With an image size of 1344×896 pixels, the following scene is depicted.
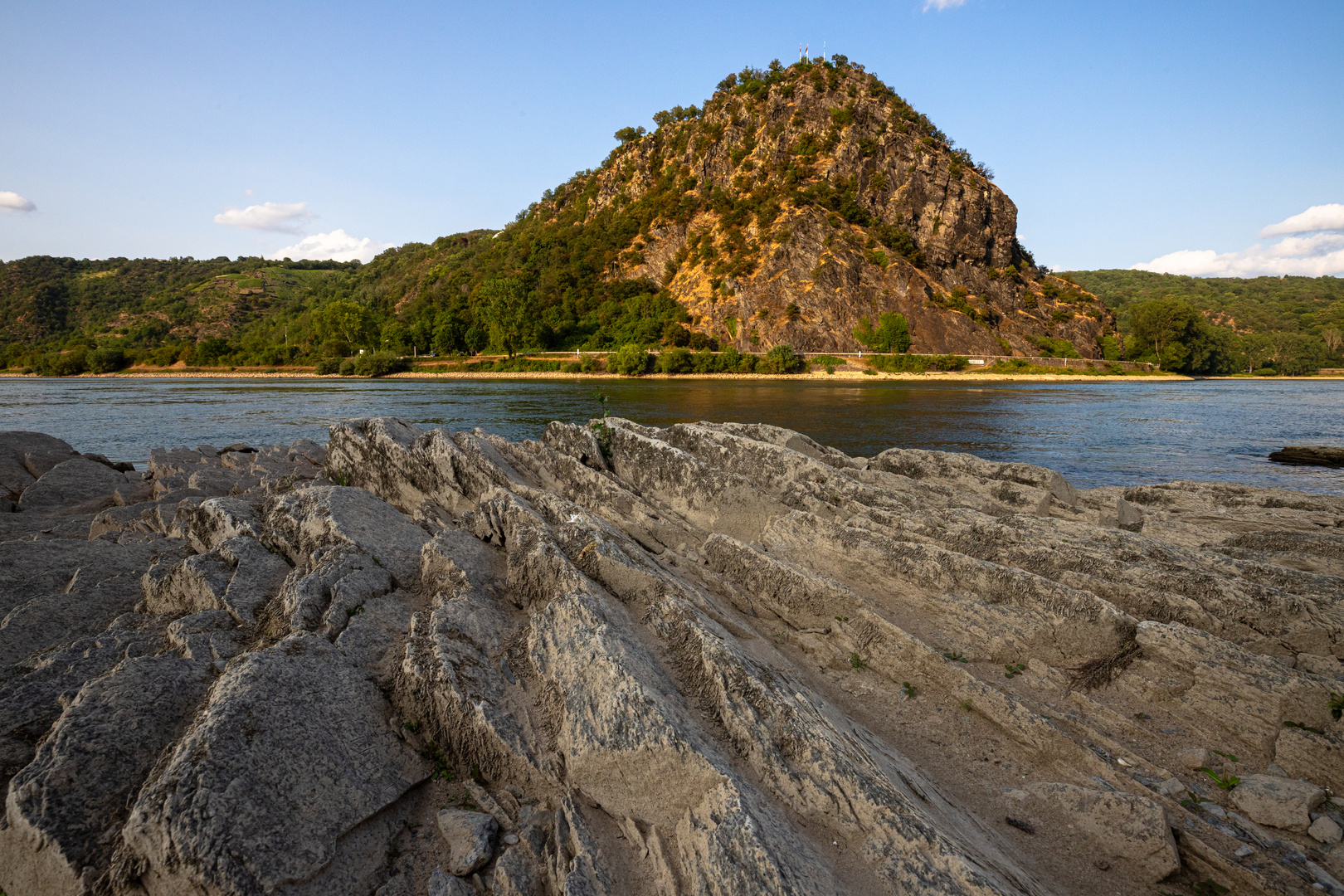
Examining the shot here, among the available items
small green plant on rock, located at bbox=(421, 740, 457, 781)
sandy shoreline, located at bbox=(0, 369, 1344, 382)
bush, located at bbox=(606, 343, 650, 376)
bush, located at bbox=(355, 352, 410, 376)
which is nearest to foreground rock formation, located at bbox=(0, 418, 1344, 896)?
small green plant on rock, located at bbox=(421, 740, 457, 781)

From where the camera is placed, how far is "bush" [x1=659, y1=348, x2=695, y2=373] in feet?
311

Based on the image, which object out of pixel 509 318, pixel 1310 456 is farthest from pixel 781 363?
pixel 1310 456

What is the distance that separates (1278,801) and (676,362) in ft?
300

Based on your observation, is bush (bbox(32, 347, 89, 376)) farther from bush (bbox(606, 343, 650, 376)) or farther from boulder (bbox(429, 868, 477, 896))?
boulder (bbox(429, 868, 477, 896))

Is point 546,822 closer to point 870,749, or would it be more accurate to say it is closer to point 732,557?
point 870,749

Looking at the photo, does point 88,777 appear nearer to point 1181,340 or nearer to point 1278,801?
point 1278,801

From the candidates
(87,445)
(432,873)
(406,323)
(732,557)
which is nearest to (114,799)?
(432,873)

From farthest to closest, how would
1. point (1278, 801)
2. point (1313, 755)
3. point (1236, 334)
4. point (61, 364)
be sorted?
point (1236, 334), point (61, 364), point (1313, 755), point (1278, 801)

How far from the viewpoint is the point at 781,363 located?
92.4 metres

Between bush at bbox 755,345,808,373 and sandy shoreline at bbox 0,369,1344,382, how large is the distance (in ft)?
3.10

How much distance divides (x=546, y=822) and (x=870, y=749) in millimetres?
2825

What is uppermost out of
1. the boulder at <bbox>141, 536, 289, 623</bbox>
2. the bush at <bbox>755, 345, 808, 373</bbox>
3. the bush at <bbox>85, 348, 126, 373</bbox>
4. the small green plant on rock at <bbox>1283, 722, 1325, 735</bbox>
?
Result: the bush at <bbox>85, 348, 126, 373</bbox>

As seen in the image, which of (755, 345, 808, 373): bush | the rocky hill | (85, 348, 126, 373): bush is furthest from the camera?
the rocky hill

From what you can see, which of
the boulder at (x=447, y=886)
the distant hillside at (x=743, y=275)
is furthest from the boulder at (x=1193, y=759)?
the distant hillside at (x=743, y=275)
